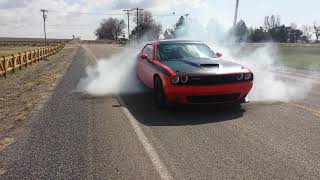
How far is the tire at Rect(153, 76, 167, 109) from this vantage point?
8.13 metres

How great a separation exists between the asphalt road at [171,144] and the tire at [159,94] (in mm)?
175

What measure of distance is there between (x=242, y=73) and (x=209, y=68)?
62cm

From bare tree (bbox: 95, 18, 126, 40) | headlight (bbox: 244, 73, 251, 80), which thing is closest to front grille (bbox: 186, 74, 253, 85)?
headlight (bbox: 244, 73, 251, 80)

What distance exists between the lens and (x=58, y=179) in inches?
177

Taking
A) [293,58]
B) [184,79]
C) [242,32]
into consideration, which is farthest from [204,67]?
[242,32]

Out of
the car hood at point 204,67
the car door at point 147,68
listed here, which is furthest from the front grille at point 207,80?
the car door at point 147,68

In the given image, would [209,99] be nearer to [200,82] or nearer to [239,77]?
[200,82]

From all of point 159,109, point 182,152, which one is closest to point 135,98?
point 159,109

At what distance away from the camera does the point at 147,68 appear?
9672 millimetres

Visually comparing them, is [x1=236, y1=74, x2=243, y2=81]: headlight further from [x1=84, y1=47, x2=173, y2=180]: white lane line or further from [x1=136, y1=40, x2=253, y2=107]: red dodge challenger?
[x1=84, y1=47, x2=173, y2=180]: white lane line

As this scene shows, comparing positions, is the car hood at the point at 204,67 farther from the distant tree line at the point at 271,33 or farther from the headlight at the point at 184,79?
the distant tree line at the point at 271,33

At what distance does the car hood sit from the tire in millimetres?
417

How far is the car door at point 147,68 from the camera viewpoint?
30.6 feet

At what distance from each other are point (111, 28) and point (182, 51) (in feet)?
497
